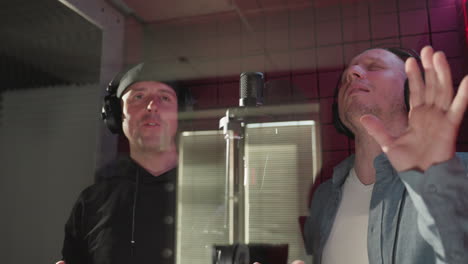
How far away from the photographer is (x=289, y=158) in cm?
135

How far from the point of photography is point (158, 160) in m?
1.40

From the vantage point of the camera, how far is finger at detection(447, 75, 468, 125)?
749 mm

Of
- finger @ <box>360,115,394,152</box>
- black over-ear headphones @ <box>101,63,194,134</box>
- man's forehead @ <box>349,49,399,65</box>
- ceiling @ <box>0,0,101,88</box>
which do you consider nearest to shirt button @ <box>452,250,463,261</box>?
finger @ <box>360,115,394,152</box>

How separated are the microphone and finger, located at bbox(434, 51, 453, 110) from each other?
544 millimetres

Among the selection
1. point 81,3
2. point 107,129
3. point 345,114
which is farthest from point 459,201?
point 81,3

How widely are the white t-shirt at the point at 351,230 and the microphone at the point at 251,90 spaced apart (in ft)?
1.64

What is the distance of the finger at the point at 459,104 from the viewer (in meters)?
0.75

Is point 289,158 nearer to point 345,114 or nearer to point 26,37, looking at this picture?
point 345,114

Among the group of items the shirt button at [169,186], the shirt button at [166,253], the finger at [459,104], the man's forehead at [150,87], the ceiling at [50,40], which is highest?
the ceiling at [50,40]

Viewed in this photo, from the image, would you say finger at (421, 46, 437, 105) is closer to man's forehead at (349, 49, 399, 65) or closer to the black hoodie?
man's forehead at (349, 49, 399, 65)

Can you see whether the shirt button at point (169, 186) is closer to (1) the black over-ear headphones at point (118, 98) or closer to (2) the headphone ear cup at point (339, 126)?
(1) the black over-ear headphones at point (118, 98)

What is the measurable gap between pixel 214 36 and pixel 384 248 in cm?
111

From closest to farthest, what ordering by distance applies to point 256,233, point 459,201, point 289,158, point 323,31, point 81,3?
point 459,201 < point 256,233 < point 289,158 < point 323,31 < point 81,3

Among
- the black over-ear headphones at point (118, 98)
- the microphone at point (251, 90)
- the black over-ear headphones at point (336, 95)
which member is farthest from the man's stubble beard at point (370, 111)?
the black over-ear headphones at point (118, 98)
